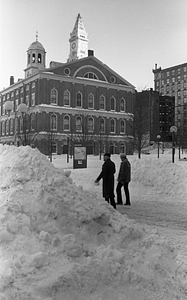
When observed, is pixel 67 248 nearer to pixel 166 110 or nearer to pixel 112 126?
pixel 112 126

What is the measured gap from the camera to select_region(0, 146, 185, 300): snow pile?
369cm

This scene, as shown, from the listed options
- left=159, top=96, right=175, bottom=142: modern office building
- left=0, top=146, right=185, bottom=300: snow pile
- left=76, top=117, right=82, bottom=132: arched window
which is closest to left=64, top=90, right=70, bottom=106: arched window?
left=76, top=117, right=82, bottom=132: arched window

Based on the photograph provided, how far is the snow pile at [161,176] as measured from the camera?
488 inches

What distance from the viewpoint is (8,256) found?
3828mm

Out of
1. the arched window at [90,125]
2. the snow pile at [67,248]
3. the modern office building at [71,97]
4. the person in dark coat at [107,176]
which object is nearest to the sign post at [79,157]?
the person in dark coat at [107,176]

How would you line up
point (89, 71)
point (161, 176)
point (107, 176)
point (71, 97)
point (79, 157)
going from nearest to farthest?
point (107, 176) → point (161, 176) → point (79, 157) → point (89, 71) → point (71, 97)

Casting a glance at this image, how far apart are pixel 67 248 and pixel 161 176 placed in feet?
31.0

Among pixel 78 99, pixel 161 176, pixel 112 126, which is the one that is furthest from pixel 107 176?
pixel 78 99

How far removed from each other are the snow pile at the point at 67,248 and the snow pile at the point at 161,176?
6.85m

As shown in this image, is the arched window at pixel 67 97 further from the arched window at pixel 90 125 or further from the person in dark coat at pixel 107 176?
→ the person in dark coat at pixel 107 176

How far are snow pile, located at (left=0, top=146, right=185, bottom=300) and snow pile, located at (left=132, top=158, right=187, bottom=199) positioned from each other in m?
6.85

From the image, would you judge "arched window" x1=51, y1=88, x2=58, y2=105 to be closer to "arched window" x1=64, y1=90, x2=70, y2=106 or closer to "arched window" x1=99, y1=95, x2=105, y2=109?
"arched window" x1=64, y1=90, x2=70, y2=106

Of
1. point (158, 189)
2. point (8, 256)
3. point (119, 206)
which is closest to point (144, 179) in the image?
point (158, 189)

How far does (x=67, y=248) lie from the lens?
14.1ft
